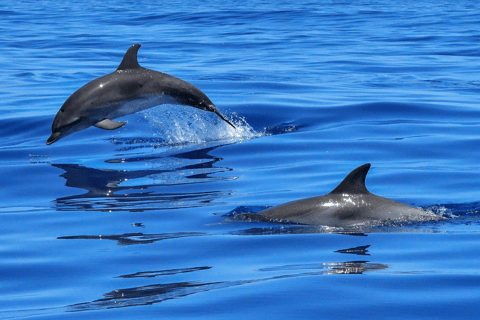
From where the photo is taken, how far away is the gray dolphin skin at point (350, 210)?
7188mm

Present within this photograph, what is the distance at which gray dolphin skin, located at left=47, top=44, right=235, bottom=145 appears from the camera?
10656 mm

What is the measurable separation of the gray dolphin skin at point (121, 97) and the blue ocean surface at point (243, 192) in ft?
2.47

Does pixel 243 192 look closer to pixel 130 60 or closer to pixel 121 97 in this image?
pixel 121 97

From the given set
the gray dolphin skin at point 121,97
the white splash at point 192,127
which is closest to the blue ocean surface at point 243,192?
the white splash at point 192,127

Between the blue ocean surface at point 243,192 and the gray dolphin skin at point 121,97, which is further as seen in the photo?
the gray dolphin skin at point 121,97

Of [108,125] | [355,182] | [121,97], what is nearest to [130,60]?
[121,97]

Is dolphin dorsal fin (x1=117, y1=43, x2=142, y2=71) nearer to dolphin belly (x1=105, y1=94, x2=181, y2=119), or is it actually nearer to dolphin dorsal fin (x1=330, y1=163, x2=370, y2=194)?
dolphin belly (x1=105, y1=94, x2=181, y2=119)

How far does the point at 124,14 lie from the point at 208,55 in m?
22.5

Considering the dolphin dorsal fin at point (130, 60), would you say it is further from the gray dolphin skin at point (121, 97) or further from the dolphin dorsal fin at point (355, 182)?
the dolphin dorsal fin at point (355, 182)

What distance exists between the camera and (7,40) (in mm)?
32469

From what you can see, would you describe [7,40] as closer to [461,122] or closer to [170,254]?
[461,122]

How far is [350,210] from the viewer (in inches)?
285

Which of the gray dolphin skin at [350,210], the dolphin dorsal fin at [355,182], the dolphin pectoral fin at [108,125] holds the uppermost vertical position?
the dolphin pectoral fin at [108,125]

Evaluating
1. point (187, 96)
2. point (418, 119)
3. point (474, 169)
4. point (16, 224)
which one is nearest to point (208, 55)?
point (418, 119)
